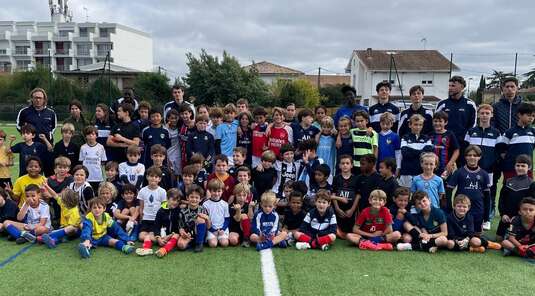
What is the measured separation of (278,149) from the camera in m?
6.42

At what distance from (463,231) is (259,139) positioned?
10.4 ft

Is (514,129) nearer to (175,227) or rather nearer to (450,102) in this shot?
(450,102)

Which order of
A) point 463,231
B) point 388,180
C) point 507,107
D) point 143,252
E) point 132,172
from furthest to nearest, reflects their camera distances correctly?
1. point 507,107
2. point 132,172
3. point 388,180
4. point 463,231
5. point 143,252

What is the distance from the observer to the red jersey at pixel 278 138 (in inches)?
252

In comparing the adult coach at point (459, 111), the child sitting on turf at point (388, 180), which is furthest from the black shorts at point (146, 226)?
the adult coach at point (459, 111)

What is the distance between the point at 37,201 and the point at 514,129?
259 inches

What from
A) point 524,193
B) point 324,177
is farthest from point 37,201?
point 524,193

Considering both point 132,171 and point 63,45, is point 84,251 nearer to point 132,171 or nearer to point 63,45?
point 132,171

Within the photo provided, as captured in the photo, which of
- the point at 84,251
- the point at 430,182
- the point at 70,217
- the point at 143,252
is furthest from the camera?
the point at 430,182

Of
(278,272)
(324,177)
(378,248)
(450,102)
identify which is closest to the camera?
(278,272)

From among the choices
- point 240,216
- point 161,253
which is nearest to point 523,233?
point 240,216

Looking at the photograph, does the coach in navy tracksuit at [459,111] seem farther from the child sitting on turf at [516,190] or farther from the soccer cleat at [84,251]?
the soccer cleat at [84,251]

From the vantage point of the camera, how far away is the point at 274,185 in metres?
6.04

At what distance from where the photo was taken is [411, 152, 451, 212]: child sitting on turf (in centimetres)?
540
